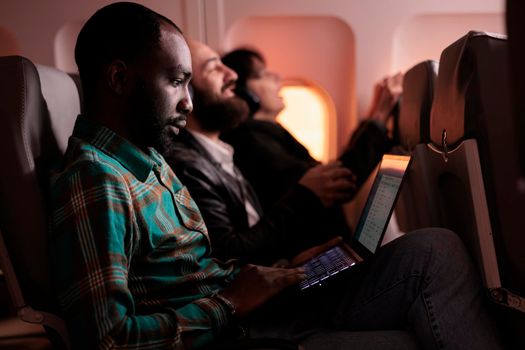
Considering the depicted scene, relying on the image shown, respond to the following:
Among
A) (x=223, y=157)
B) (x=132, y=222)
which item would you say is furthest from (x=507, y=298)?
(x=223, y=157)

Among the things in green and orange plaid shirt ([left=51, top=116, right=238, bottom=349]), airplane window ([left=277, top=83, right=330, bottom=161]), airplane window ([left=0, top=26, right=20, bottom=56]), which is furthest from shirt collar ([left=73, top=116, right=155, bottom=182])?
airplane window ([left=277, top=83, right=330, bottom=161])

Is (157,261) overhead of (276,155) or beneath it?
overhead

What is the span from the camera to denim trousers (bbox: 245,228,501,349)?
0.93 meters

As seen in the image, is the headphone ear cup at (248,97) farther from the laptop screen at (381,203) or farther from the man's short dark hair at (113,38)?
the man's short dark hair at (113,38)

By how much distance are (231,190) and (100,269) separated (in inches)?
29.8

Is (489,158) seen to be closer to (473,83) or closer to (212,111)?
(473,83)

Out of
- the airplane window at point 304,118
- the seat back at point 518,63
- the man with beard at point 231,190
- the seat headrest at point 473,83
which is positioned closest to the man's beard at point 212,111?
the man with beard at point 231,190

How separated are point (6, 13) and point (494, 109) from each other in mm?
2118

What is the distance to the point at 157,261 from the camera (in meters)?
0.89

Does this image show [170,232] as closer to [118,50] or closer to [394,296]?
[118,50]

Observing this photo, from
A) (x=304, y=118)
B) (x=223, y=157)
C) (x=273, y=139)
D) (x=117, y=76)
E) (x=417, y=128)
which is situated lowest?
(x=304, y=118)

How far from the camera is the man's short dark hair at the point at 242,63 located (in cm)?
→ 220

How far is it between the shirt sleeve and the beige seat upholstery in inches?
21.7

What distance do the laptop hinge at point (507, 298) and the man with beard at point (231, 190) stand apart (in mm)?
591
